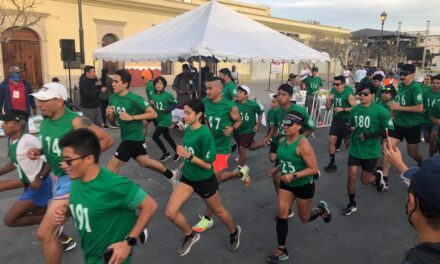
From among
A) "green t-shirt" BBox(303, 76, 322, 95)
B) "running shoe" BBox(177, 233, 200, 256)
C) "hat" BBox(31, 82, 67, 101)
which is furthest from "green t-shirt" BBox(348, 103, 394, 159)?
"green t-shirt" BBox(303, 76, 322, 95)

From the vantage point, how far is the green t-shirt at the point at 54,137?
3.55 m

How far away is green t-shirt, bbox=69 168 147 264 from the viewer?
240 cm

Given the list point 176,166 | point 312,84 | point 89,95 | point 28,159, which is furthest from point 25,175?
point 312,84

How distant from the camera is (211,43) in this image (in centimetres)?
868

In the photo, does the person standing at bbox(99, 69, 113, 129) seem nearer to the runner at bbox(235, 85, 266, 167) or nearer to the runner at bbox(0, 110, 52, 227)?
the runner at bbox(235, 85, 266, 167)

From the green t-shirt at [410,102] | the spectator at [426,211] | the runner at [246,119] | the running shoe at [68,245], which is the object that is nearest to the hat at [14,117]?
the running shoe at [68,245]

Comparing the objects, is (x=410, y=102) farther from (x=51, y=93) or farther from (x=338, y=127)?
(x=51, y=93)

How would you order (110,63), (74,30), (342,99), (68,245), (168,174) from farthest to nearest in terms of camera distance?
(110,63) < (74,30) < (342,99) < (168,174) < (68,245)

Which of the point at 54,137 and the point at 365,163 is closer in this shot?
the point at 54,137

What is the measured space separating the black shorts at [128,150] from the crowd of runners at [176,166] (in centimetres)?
A: 2

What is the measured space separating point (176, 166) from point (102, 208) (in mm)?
5335

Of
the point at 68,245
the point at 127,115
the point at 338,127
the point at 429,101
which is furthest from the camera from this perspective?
the point at 338,127

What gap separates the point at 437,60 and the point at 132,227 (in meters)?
56.0

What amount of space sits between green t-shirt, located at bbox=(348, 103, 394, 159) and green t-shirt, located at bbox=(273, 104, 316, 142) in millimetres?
656
